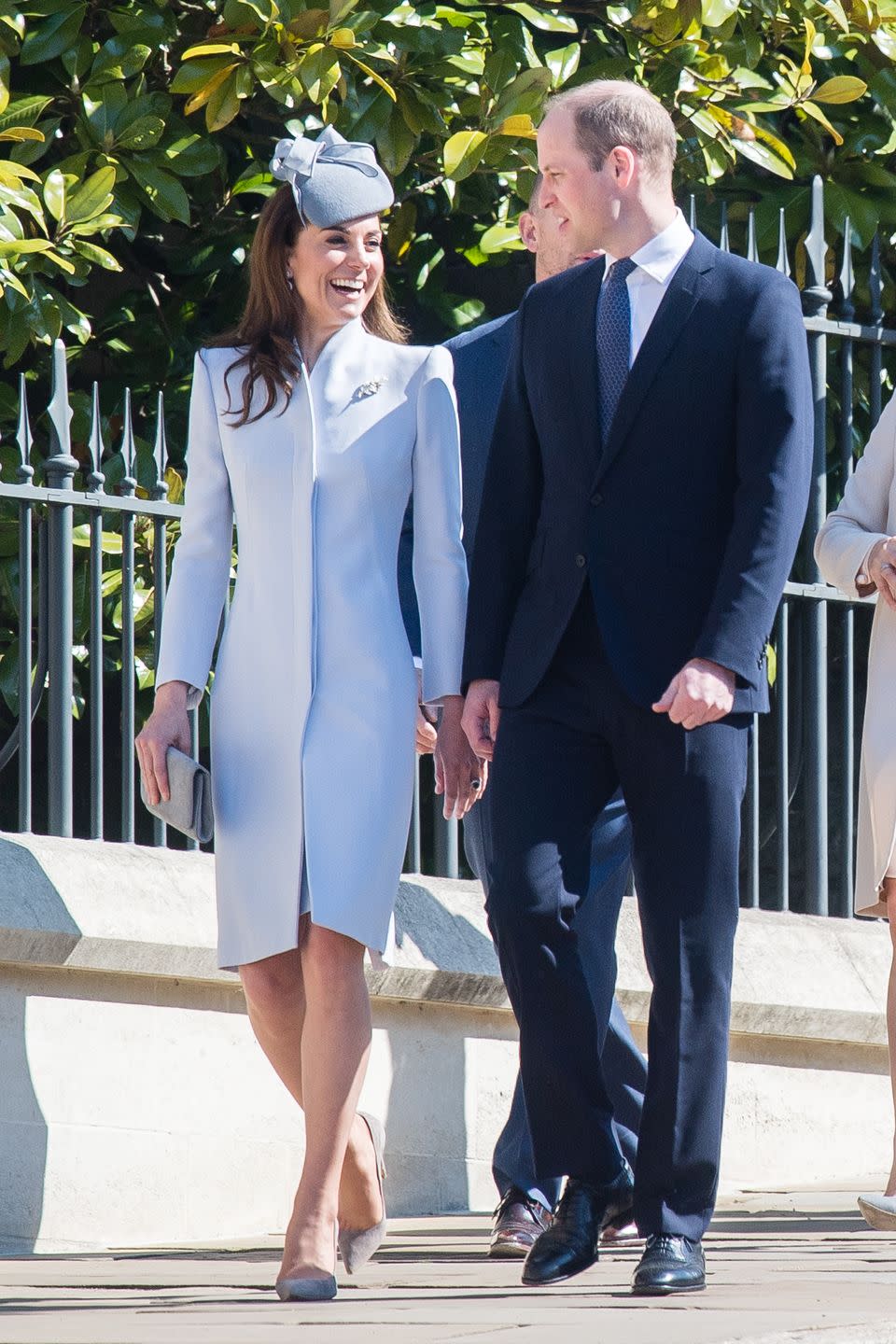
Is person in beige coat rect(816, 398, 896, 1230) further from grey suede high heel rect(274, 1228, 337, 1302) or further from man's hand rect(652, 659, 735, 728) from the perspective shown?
grey suede high heel rect(274, 1228, 337, 1302)

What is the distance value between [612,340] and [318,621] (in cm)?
69

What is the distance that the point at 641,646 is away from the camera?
156 inches

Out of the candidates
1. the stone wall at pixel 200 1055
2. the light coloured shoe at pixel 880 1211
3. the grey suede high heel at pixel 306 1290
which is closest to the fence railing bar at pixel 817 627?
the stone wall at pixel 200 1055

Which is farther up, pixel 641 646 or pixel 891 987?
pixel 641 646

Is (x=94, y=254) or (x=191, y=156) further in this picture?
(x=191, y=156)

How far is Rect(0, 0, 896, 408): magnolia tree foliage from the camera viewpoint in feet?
18.7

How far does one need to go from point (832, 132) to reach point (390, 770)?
2940 millimetres

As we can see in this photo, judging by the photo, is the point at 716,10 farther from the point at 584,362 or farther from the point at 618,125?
the point at 584,362

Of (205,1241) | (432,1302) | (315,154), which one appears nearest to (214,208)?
(315,154)

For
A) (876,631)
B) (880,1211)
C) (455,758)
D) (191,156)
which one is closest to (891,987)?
(880,1211)

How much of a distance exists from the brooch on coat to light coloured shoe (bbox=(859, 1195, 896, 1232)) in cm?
187

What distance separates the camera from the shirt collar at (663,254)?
413 cm

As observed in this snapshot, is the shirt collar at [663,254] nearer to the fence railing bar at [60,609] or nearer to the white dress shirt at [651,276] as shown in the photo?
the white dress shirt at [651,276]

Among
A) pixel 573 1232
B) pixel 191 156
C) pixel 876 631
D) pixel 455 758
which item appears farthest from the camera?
pixel 191 156
